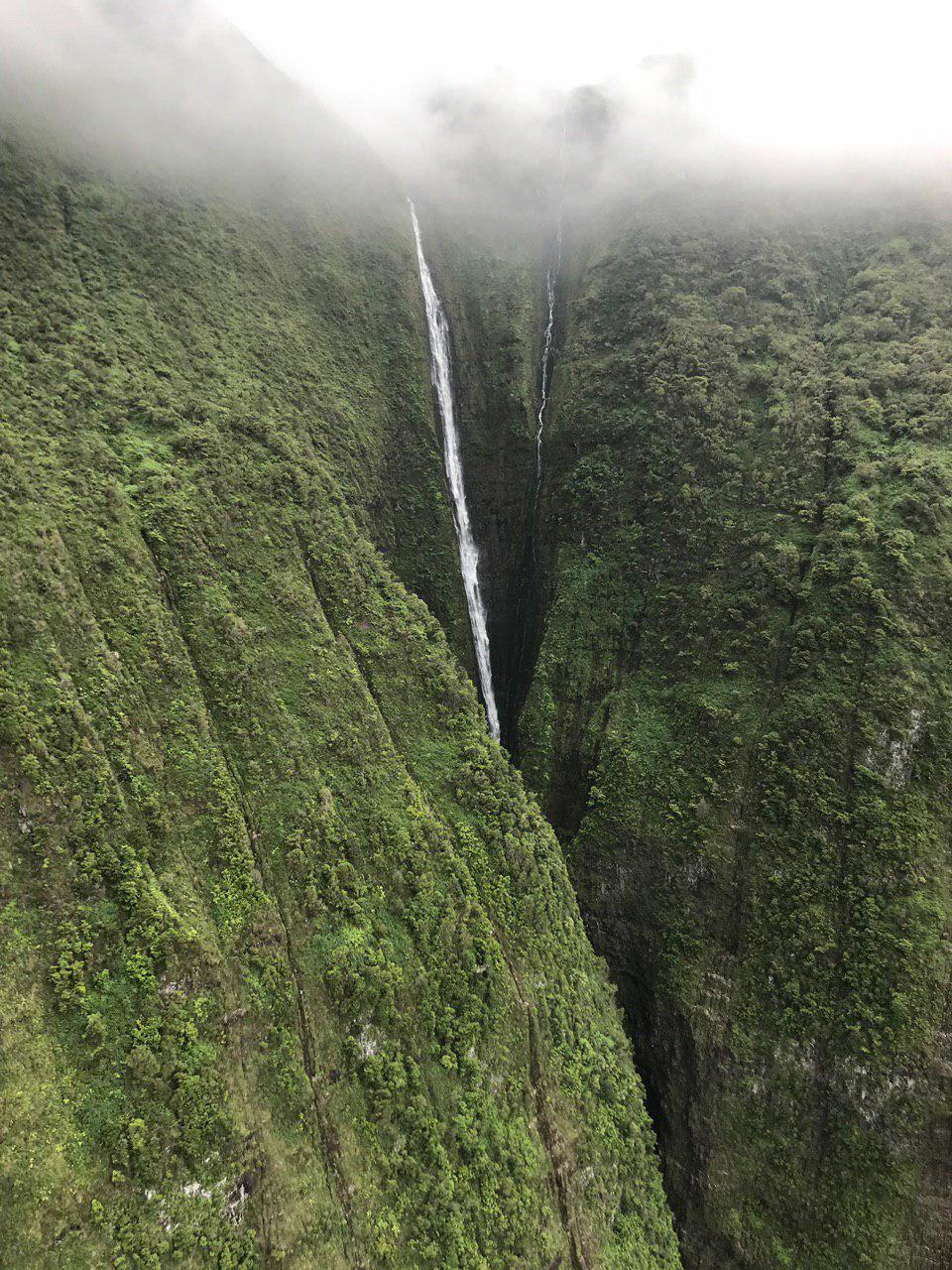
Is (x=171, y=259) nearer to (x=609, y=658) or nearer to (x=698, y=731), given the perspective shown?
(x=609, y=658)

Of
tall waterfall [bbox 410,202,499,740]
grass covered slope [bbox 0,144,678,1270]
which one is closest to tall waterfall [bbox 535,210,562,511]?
tall waterfall [bbox 410,202,499,740]

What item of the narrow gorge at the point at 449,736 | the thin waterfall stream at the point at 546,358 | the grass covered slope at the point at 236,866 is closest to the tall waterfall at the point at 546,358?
the thin waterfall stream at the point at 546,358

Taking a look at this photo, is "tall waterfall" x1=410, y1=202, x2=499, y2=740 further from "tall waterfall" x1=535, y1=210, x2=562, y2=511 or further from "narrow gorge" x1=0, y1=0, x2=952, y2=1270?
"tall waterfall" x1=535, y1=210, x2=562, y2=511

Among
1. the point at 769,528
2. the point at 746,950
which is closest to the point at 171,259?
the point at 769,528

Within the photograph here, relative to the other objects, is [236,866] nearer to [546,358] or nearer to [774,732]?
[774,732]

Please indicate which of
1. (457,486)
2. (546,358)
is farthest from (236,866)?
(546,358)

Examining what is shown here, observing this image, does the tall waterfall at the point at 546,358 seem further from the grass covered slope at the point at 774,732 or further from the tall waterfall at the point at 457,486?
the tall waterfall at the point at 457,486

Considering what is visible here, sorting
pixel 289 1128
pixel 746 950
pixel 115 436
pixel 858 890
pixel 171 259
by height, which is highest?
pixel 171 259
